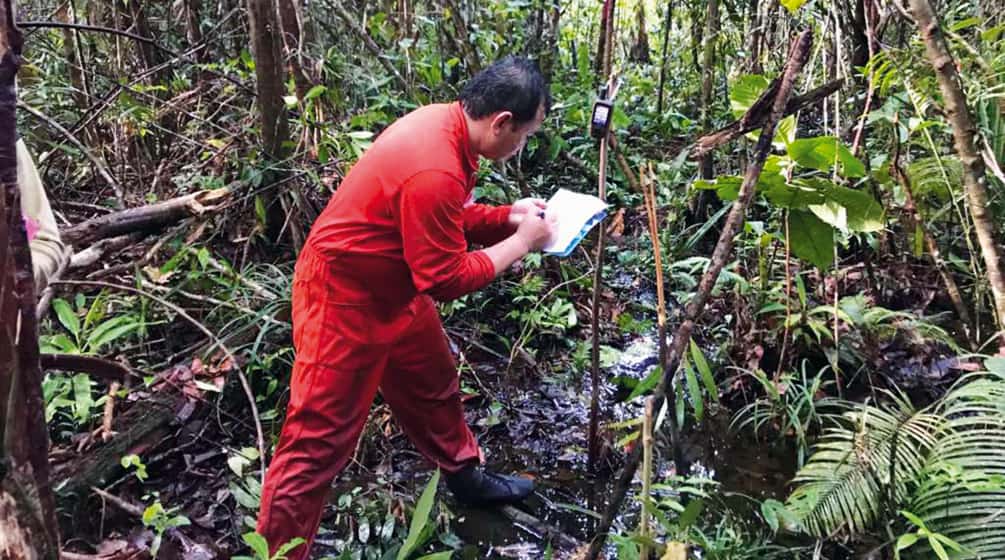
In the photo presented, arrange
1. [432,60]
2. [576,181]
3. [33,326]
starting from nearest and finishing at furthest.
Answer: [33,326]
[432,60]
[576,181]

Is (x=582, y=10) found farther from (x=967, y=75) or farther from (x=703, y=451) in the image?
(x=703, y=451)

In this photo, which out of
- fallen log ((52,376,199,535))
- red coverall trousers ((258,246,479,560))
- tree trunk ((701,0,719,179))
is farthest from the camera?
tree trunk ((701,0,719,179))

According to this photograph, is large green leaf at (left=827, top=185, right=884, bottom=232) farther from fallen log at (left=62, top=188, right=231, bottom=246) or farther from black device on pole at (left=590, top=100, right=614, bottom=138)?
fallen log at (left=62, top=188, right=231, bottom=246)

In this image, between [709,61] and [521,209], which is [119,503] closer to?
[521,209]

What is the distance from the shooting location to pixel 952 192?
303cm

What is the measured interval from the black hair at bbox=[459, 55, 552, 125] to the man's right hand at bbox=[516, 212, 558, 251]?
35cm

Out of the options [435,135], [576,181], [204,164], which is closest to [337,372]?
[435,135]

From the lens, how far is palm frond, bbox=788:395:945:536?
2.15 meters

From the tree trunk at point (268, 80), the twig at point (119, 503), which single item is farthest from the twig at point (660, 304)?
the tree trunk at point (268, 80)

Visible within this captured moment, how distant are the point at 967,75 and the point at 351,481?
322 centimetres

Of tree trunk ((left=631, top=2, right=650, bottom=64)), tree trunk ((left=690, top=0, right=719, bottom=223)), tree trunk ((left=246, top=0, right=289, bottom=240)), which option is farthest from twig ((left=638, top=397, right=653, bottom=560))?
tree trunk ((left=631, top=2, right=650, bottom=64))

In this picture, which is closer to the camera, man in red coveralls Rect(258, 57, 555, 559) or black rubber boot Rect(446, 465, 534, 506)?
man in red coveralls Rect(258, 57, 555, 559)

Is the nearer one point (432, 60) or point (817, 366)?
point (817, 366)

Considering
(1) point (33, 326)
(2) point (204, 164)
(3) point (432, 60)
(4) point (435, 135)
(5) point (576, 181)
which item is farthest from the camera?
(5) point (576, 181)
